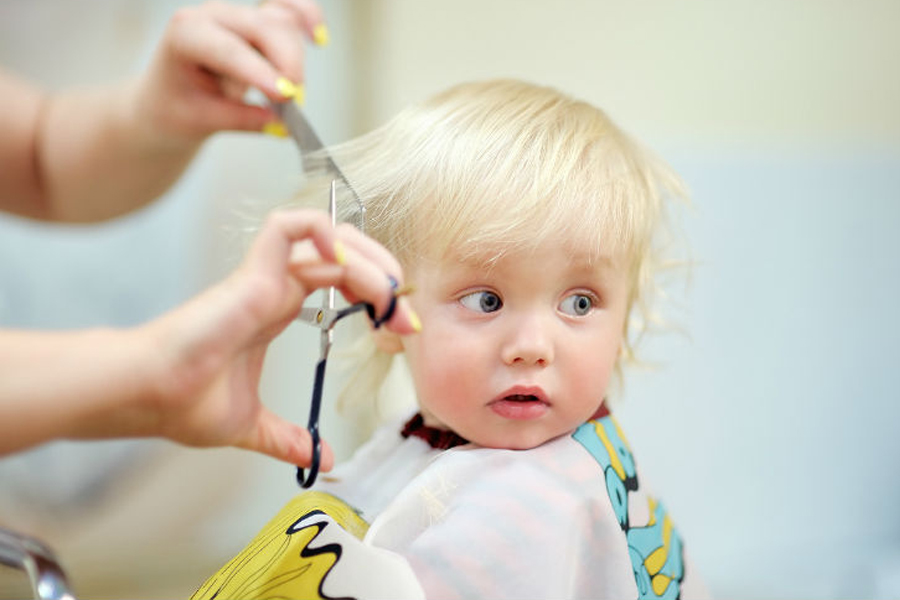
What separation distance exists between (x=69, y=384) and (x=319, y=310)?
0.67 feet

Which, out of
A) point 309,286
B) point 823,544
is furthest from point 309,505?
point 823,544

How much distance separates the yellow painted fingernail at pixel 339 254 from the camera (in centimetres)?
50

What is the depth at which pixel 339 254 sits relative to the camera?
499 mm

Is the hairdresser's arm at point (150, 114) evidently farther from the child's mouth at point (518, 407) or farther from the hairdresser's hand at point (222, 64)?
the child's mouth at point (518, 407)

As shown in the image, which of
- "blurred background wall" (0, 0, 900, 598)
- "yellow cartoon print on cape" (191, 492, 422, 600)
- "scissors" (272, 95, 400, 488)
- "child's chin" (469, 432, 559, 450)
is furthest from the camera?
"blurred background wall" (0, 0, 900, 598)

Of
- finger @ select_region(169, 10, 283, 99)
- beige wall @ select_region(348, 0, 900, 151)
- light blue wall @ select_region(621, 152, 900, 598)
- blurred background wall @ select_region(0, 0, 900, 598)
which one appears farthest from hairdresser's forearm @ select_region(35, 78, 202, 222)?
light blue wall @ select_region(621, 152, 900, 598)

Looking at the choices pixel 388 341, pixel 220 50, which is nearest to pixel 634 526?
pixel 388 341

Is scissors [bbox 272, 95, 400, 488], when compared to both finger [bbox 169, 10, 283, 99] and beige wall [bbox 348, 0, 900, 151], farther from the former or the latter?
beige wall [bbox 348, 0, 900, 151]

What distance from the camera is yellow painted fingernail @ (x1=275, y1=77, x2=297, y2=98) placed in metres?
0.60

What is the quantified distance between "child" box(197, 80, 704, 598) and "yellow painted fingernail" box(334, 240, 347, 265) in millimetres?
233

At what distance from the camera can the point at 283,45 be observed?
2.03 ft

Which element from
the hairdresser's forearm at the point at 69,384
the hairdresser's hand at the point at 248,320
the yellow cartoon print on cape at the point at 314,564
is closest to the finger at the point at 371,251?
the hairdresser's hand at the point at 248,320

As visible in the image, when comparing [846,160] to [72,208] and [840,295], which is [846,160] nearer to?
[840,295]

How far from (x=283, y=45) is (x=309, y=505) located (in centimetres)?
39
